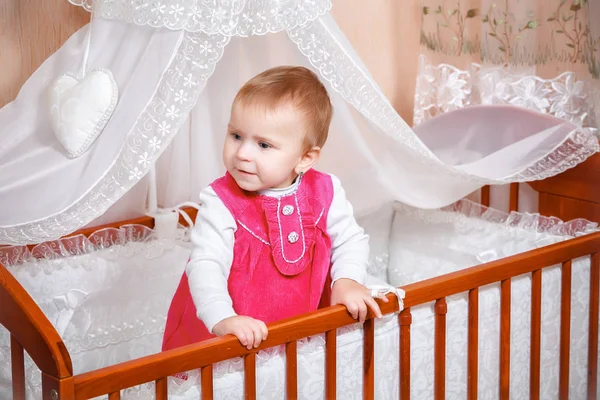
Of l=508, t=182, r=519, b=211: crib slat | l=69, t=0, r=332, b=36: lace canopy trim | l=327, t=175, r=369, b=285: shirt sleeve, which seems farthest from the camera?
l=508, t=182, r=519, b=211: crib slat

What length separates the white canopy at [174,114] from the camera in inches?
67.2

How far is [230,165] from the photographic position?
1693 millimetres

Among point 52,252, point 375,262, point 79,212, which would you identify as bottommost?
point 375,262

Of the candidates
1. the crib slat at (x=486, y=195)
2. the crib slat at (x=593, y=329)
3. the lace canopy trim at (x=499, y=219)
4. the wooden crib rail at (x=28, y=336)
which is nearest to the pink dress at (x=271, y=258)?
the wooden crib rail at (x=28, y=336)

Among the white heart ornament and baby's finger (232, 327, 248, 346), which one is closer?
baby's finger (232, 327, 248, 346)

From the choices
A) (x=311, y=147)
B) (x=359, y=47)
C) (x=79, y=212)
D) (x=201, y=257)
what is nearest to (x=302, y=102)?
(x=311, y=147)

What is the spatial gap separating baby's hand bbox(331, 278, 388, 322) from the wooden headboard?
3.39ft

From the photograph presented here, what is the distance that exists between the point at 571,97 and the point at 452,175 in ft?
1.43

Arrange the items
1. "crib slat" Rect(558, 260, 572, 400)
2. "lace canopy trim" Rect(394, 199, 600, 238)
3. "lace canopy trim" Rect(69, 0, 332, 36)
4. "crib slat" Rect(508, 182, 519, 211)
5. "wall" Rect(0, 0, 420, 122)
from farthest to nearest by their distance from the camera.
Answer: "wall" Rect(0, 0, 420, 122) → "crib slat" Rect(508, 182, 519, 211) → "lace canopy trim" Rect(394, 199, 600, 238) → "crib slat" Rect(558, 260, 572, 400) → "lace canopy trim" Rect(69, 0, 332, 36)

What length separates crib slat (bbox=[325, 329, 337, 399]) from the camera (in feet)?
5.36

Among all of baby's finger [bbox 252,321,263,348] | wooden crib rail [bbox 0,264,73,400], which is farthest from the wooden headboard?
wooden crib rail [bbox 0,264,73,400]

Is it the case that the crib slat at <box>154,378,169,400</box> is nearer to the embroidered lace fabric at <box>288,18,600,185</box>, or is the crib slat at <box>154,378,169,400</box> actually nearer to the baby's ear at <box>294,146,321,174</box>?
the baby's ear at <box>294,146,321,174</box>

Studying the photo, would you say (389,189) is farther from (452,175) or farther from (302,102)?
(302,102)

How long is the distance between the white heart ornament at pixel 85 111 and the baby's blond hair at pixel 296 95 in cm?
30
